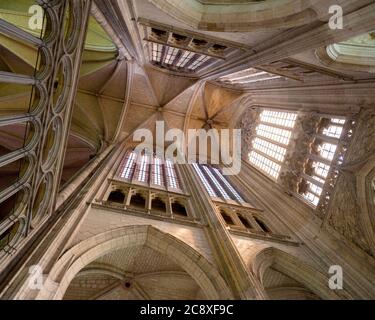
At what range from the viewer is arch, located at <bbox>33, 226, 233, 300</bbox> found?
5.27 metres

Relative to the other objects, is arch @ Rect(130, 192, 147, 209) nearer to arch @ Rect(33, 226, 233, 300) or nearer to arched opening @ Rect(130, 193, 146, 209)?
arched opening @ Rect(130, 193, 146, 209)

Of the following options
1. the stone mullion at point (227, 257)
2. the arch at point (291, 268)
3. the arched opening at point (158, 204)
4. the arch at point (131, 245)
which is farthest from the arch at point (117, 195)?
the arch at point (291, 268)

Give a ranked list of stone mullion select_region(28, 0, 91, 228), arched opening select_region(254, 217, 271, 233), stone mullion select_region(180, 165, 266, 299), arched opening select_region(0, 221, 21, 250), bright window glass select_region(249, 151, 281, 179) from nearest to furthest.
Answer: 1. arched opening select_region(0, 221, 21, 250)
2. stone mullion select_region(28, 0, 91, 228)
3. stone mullion select_region(180, 165, 266, 299)
4. arched opening select_region(254, 217, 271, 233)
5. bright window glass select_region(249, 151, 281, 179)

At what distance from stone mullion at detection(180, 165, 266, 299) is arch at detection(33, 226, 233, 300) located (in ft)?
0.79

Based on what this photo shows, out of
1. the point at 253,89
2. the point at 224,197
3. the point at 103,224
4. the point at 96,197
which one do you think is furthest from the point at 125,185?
the point at 253,89

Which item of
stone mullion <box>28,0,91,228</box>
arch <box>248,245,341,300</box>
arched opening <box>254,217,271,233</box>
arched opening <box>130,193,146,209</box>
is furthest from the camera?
arched opening <box>254,217,271,233</box>

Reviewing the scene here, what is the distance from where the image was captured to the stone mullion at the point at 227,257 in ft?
19.0

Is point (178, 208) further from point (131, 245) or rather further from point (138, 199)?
point (131, 245)

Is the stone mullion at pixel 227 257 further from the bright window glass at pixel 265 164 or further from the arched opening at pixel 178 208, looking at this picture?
the bright window glass at pixel 265 164

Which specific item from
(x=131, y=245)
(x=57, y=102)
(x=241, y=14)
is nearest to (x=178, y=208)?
(x=131, y=245)

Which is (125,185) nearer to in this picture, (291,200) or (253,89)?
(291,200)

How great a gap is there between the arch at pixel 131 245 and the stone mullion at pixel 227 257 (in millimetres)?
242

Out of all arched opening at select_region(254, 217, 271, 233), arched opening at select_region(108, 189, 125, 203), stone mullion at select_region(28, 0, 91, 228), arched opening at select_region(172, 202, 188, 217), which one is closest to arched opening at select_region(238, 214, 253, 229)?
arched opening at select_region(254, 217, 271, 233)

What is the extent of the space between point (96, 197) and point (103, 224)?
170 cm
